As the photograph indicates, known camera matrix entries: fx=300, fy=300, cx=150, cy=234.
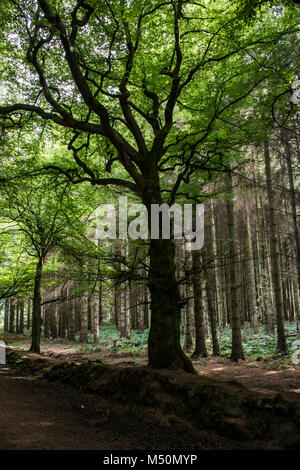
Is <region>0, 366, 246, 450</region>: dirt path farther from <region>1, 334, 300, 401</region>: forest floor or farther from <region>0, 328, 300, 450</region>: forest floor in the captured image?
<region>1, 334, 300, 401</region>: forest floor

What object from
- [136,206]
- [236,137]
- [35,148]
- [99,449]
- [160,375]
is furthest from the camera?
[136,206]

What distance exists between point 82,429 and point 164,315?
2.68m

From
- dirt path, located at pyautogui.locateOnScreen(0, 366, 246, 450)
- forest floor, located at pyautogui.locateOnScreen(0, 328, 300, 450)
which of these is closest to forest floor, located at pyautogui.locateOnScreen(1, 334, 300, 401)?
forest floor, located at pyautogui.locateOnScreen(0, 328, 300, 450)

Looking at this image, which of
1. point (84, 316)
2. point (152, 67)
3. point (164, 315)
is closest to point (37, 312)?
point (84, 316)

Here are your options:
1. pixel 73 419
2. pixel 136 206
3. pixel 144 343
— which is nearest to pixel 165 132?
pixel 73 419

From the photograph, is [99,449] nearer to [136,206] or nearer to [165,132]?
[165,132]

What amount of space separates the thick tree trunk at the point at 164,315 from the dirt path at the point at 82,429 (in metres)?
1.45

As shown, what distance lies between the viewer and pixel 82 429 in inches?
164

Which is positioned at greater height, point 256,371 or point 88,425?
point 88,425

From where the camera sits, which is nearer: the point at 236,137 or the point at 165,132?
the point at 165,132

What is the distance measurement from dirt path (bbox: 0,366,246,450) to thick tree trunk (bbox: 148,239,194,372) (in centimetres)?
145

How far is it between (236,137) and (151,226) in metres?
3.60

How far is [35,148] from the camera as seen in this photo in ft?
33.8

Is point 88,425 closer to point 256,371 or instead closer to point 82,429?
point 82,429
